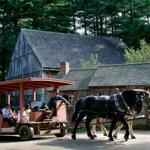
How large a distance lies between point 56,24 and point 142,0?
11.6 meters

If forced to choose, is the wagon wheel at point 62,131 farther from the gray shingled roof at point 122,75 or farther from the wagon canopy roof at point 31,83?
the gray shingled roof at point 122,75

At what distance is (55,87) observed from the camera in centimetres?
2148

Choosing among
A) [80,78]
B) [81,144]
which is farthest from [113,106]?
[80,78]

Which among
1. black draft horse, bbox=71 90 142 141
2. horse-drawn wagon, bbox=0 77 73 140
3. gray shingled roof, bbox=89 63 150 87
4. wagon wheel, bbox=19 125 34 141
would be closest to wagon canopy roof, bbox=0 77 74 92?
horse-drawn wagon, bbox=0 77 73 140

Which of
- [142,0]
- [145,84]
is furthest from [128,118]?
[142,0]

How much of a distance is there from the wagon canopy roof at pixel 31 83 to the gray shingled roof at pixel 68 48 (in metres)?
25.1

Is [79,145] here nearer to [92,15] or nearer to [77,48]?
[77,48]

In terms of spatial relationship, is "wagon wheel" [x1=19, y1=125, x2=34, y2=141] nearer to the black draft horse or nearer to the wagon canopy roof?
the black draft horse

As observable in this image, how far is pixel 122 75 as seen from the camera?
30047 mm

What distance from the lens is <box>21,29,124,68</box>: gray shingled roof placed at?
48.8m

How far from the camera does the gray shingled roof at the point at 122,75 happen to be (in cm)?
2876

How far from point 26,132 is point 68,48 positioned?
3197 centimetres

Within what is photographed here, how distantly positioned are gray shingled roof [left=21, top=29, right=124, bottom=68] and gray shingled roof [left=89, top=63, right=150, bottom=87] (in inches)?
644

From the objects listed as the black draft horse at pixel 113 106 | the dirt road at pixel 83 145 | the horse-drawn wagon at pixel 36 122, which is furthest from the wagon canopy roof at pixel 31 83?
the dirt road at pixel 83 145
